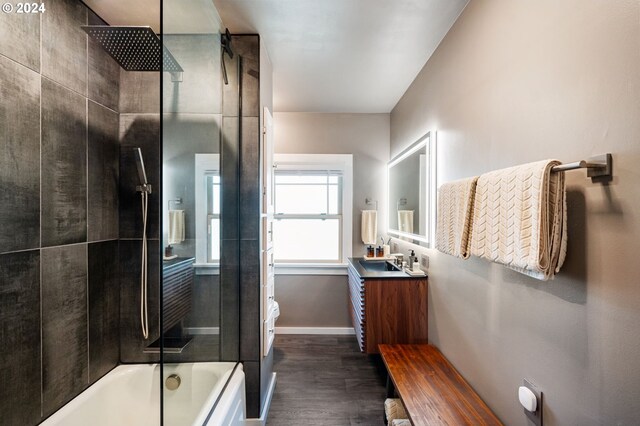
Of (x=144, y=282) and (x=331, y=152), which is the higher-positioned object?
(x=331, y=152)

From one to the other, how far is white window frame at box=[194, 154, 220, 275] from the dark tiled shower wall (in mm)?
745

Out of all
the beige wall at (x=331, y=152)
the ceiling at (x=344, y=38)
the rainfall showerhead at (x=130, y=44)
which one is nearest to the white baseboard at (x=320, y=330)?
the beige wall at (x=331, y=152)

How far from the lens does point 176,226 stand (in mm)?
1214

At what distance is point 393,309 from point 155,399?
1750 millimetres

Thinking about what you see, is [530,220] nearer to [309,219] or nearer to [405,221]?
[405,221]

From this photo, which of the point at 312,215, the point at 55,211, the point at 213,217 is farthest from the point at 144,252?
the point at 312,215

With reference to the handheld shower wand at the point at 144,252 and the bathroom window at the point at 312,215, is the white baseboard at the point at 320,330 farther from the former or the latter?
the handheld shower wand at the point at 144,252

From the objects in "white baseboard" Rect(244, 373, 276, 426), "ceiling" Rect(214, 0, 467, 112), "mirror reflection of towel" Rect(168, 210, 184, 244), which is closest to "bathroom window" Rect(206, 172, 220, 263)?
"mirror reflection of towel" Rect(168, 210, 184, 244)

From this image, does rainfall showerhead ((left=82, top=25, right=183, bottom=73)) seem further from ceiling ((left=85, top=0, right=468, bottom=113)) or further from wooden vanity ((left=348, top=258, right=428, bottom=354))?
wooden vanity ((left=348, top=258, right=428, bottom=354))

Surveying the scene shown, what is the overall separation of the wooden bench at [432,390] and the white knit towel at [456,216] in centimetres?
77

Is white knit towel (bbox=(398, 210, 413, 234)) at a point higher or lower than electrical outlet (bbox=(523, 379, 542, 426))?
higher

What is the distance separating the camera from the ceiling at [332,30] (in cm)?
157

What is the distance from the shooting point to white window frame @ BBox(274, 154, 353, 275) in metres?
3.30

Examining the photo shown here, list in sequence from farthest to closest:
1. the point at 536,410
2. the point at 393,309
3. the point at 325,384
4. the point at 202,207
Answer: the point at 325,384 < the point at 393,309 < the point at 202,207 < the point at 536,410
